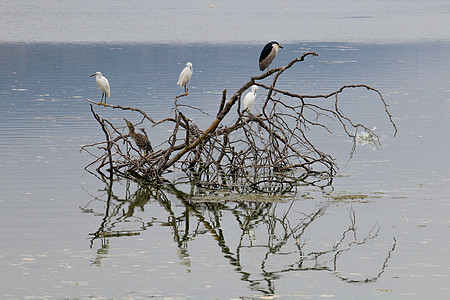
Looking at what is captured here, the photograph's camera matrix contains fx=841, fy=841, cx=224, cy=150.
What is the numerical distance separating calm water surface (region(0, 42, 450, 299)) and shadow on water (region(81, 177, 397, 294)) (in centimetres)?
2

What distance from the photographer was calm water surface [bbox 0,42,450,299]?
273 inches

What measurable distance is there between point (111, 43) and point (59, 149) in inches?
A: 1221

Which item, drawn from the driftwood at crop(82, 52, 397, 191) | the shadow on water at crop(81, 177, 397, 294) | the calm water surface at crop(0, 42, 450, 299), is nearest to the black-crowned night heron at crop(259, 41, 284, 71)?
the driftwood at crop(82, 52, 397, 191)

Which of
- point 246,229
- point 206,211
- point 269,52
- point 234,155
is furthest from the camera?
point 269,52

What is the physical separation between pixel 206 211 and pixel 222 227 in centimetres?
80

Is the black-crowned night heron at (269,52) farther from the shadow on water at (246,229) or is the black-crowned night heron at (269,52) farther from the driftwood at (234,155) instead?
the shadow on water at (246,229)

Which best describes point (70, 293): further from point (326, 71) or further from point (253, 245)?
point (326, 71)

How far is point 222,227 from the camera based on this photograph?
29.1 ft

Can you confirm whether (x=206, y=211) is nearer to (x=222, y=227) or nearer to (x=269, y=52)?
(x=222, y=227)

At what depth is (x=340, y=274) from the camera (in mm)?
7160

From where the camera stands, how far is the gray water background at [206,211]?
6957 millimetres

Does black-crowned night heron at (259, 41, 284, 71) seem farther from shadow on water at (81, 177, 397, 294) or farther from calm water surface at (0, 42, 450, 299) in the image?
shadow on water at (81, 177, 397, 294)

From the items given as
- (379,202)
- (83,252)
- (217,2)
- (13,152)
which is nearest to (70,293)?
(83,252)

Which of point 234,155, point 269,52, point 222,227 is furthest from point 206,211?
point 269,52
